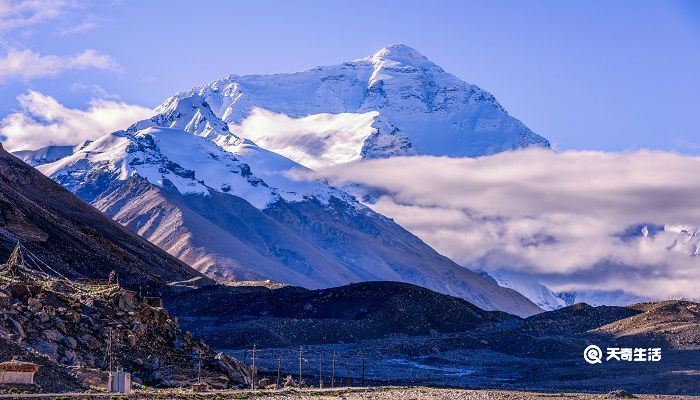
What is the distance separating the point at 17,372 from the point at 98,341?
14685mm

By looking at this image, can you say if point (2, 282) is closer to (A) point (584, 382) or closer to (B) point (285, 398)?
(B) point (285, 398)

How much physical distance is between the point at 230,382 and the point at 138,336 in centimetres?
581

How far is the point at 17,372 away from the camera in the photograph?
62.0 m

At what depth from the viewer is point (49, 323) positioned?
75250 millimetres

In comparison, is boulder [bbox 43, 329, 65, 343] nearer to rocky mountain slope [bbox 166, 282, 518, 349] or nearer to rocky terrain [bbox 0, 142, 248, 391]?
rocky terrain [bbox 0, 142, 248, 391]

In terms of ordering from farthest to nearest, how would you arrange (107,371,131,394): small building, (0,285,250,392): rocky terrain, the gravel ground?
1. (0,285,250,392): rocky terrain
2. the gravel ground
3. (107,371,131,394): small building

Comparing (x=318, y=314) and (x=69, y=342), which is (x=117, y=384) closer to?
(x=69, y=342)

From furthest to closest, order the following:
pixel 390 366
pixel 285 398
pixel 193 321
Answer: pixel 193 321 < pixel 390 366 < pixel 285 398

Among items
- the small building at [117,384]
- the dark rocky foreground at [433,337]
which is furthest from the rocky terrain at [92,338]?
the dark rocky foreground at [433,337]

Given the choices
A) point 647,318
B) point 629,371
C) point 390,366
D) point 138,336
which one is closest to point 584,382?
point 629,371

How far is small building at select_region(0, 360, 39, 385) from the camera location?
A: 61469 mm

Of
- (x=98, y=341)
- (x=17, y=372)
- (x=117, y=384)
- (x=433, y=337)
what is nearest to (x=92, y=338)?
(x=98, y=341)

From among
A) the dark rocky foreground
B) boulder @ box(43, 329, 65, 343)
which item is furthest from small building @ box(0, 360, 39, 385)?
the dark rocky foreground

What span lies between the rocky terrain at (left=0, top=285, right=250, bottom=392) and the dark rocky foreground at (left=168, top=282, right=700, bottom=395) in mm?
21192
